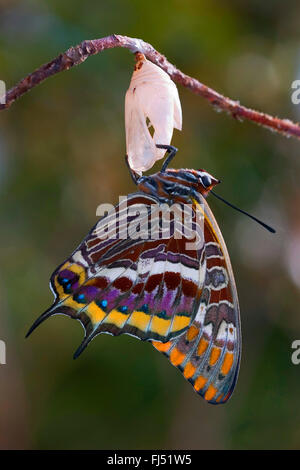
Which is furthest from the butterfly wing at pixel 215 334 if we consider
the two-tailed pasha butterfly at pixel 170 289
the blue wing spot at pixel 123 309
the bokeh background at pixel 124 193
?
the bokeh background at pixel 124 193

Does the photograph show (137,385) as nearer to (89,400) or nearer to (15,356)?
(89,400)

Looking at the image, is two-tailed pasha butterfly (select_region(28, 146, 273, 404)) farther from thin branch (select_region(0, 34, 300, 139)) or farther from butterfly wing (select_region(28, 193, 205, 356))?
thin branch (select_region(0, 34, 300, 139))

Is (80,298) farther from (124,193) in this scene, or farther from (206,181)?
(124,193)

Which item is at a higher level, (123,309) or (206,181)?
(206,181)

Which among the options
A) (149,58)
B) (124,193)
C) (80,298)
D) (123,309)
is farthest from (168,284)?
(124,193)

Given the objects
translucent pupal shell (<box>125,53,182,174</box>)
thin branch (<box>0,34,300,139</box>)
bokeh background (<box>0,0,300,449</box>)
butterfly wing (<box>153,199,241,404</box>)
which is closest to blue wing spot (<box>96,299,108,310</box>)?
butterfly wing (<box>153,199,241,404</box>)

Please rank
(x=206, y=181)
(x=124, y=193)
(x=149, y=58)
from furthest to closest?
(x=124, y=193)
(x=206, y=181)
(x=149, y=58)
